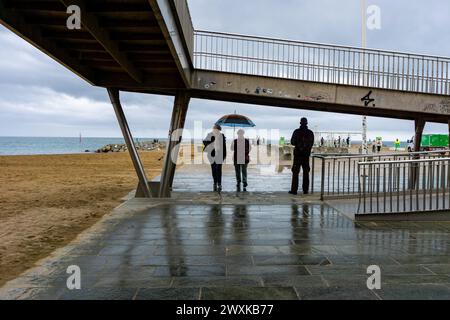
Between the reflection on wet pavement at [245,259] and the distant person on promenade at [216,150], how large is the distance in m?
4.54

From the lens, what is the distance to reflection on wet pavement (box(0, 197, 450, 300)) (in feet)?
15.1

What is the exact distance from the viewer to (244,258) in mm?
5941

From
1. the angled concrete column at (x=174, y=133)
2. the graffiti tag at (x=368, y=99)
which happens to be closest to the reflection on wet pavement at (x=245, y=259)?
the angled concrete column at (x=174, y=133)

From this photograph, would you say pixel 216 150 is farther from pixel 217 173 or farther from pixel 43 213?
pixel 43 213

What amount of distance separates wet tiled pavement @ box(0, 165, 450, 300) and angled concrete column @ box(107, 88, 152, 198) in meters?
2.60

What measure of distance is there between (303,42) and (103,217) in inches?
312

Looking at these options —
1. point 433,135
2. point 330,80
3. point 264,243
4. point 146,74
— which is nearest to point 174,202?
point 146,74

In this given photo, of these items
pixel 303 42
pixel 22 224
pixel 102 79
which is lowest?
pixel 22 224

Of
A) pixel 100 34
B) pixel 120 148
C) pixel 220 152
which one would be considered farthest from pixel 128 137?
pixel 120 148

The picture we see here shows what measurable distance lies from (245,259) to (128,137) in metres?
7.30

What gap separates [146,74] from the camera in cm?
1193

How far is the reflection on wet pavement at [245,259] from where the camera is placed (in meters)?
4.62

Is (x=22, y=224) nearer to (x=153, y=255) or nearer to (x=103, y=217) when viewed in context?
(x=103, y=217)

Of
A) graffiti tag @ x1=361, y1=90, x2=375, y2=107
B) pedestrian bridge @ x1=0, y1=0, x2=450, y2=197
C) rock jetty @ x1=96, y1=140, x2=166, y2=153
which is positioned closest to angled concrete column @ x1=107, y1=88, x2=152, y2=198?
pedestrian bridge @ x1=0, y1=0, x2=450, y2=197
